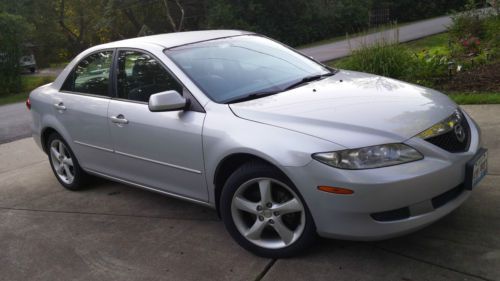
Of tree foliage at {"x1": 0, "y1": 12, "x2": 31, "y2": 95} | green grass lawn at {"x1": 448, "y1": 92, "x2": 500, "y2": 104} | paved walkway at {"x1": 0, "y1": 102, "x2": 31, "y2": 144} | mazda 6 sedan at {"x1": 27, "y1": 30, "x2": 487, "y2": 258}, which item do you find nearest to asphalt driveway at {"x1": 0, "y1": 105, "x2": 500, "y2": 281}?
mazda 6 sedan at {"x1": 27, "y1": 30, "x2": 487, "y2": 258}

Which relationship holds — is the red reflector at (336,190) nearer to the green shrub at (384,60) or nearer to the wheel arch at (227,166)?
the wheel arch at (227,166)

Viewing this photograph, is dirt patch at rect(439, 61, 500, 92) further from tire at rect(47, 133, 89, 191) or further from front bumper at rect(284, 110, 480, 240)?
tire at rect(47, 133, 89, 191)

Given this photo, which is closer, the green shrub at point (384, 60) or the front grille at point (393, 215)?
the front grille at point (393, 215)

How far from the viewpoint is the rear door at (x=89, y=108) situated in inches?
184

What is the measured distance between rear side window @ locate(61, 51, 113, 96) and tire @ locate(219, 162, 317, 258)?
183cm

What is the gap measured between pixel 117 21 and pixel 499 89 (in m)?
30.0

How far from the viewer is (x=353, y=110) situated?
11.3ft

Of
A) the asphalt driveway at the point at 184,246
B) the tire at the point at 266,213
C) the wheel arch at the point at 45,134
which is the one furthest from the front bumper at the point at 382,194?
the wheel arch at the point at 45,134

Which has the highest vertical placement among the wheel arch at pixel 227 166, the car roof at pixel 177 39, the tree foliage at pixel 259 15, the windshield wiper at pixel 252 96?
the car roof at pixel 177 39

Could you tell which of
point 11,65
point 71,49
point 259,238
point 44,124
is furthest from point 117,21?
point 259,238

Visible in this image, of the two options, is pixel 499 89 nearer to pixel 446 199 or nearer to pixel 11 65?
pixel 446 199

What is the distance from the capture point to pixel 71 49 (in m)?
41.9

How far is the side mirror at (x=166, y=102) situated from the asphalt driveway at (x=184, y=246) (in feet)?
3.36

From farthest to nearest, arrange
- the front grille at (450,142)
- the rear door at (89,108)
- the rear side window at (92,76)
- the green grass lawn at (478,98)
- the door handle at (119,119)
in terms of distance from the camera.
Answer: the green grass lawn at (478,98), the rear side window at (92,76), the rear door at (89,108), the door handle at (119,119), the front grille at (450,142)
